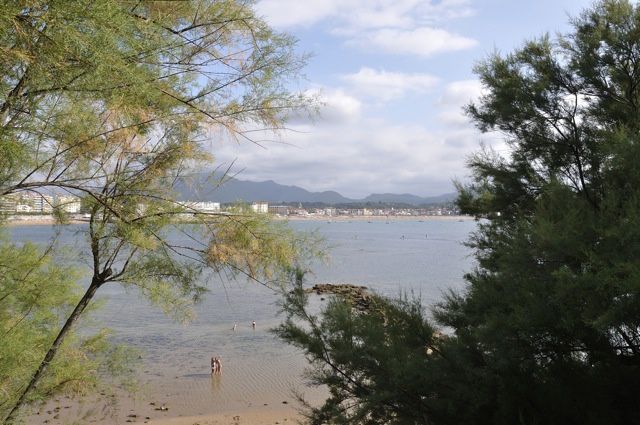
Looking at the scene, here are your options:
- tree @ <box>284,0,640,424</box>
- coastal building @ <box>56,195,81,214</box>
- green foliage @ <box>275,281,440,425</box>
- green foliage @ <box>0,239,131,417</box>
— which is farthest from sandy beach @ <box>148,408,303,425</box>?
coastal building @ <box>56,195,81,214</box>

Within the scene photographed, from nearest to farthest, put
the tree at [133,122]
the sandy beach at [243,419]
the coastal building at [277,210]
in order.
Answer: the tree at [133,122]
the coastal building at [277,210]
the sandy beach at [243,419]

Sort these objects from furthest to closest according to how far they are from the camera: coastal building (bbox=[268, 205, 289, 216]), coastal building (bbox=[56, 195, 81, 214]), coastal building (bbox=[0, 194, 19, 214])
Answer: coastal building (bbox=[268, 205, 289, 216]) → coastal building (bbox=[56, 195, 81, 214]) → coastal building (bbox=[0, 194, 19, 214])

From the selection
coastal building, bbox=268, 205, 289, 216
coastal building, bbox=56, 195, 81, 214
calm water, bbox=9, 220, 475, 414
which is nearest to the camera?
coastal building, bbox=56, 195, 81, 214

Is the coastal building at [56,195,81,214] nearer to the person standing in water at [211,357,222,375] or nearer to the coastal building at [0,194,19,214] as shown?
the coastal building at [0,194,19,214]

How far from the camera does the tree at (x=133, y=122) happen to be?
2197 millimetres

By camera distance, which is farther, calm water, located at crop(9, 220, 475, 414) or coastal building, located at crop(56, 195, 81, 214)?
calm water, located at crop(9, 220, 475, 414)

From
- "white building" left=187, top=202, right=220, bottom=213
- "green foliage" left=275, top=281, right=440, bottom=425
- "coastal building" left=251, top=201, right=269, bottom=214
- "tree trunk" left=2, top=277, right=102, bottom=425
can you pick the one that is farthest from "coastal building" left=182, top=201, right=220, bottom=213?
"tree trunk" left=2, top=277, right=102, bottom=425

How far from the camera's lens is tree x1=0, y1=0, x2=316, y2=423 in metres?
2.20

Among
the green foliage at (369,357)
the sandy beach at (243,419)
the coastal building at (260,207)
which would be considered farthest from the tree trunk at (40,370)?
the sandy beach at (243,419)

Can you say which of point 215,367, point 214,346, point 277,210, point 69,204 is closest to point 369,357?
point 277,210

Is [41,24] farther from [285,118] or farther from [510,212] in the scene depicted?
[510,212]

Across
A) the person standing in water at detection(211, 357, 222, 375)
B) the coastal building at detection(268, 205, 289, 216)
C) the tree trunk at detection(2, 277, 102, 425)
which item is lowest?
the person standing in water at detection(211, 357, 222, 375)

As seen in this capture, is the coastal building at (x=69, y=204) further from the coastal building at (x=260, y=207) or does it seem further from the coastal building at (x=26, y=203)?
the coastal building at (x=260, y=207)

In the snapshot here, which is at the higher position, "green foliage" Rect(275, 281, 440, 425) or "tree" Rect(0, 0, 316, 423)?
"tree" Rect(0, 0, 316, 423)
